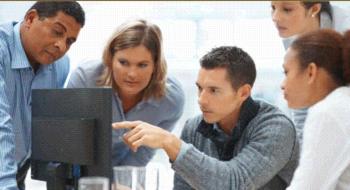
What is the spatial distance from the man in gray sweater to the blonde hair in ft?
0.84

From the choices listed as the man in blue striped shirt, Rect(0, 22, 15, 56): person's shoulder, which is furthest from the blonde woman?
Rect(0, 22, 15, 56): person's shoulder

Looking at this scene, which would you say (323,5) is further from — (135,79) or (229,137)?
(135,79)

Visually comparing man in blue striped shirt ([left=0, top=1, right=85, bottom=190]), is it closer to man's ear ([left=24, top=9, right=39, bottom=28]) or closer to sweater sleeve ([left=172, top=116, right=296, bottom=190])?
man's ear ([left=24, top=9, right=39, bottom=28])

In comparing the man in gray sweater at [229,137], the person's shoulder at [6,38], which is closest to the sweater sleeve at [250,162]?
the man in gray sweater at [229,137]

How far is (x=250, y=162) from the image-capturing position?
1.57m

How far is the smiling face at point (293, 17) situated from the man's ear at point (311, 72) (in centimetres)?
46

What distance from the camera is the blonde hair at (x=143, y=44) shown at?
189 centimetres

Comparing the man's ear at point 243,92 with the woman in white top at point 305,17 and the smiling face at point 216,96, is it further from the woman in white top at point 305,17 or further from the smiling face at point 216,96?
the woman in white top at point 305,17

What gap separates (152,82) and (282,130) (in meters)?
0.61

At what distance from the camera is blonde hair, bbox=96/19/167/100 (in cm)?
189

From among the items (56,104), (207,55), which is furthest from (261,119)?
(56,104)

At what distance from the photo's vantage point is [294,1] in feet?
Result: 6.23

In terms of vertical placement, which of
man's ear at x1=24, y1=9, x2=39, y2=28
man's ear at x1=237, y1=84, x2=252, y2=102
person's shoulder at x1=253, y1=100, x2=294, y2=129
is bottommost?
person's shoulder at x1=253, y1=100, x2=294, y2=129

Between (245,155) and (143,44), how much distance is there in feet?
1.93
